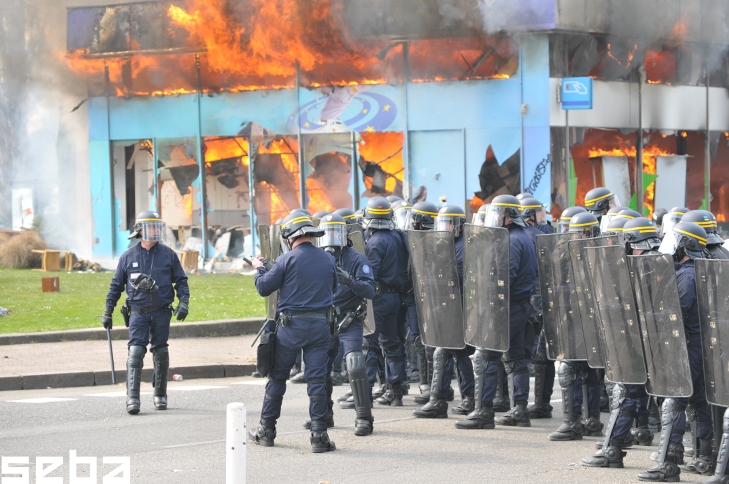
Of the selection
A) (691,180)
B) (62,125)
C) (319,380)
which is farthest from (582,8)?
(319,380)

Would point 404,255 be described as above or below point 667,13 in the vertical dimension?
below

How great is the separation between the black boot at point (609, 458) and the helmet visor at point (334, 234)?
2.67 meters

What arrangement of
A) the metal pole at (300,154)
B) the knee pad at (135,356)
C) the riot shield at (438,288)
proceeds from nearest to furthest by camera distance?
the riot shield at (438,288) < the knee pad at (135,356) < the metal pole at (300,154)

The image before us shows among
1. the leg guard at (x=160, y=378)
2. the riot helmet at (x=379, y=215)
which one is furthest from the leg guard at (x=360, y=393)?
the leg guard at (x=160, y=378)

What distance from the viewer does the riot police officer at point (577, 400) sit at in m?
8.23

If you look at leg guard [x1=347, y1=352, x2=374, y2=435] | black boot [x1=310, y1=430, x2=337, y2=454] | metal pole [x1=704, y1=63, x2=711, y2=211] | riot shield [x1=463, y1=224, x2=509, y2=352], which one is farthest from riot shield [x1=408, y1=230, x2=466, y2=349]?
metal pole [x1=704, y1=63, x2=711, y2=211]

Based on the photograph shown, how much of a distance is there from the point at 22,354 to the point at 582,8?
14718 mm

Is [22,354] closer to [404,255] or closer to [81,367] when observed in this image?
[81,367]

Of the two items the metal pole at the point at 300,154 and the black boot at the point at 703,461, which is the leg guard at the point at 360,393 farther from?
the metal pole at the point at 300,154

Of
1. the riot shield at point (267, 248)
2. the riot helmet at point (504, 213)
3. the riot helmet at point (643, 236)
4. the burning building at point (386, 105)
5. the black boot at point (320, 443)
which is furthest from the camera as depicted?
the burning building at point (386, 105)

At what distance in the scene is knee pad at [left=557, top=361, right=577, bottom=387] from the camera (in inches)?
323

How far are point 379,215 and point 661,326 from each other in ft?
12.5

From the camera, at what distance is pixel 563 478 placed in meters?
6.85

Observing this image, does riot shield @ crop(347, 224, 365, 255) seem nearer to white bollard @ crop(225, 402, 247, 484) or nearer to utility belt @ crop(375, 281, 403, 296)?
utility belt @ crop(375, 281, 403, 296)
